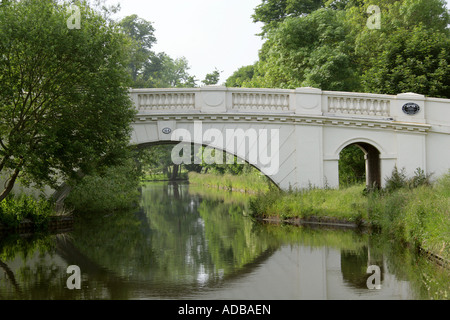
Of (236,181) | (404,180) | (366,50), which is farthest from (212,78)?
(404,180)

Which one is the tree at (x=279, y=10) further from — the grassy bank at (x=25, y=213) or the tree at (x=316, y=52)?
the grassy bank at (x=25, y=213)

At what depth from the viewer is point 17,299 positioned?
8.55 m

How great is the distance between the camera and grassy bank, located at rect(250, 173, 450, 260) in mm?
11586

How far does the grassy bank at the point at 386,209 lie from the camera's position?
456 inches

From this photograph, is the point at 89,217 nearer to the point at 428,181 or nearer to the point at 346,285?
the point at 428,181

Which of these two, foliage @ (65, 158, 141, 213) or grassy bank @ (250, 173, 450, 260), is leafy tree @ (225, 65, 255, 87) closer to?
foliage @ (65, 158, 141, 213)

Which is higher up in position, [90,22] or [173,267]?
[90,22]

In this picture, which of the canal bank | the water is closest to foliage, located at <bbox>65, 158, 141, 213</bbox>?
the water

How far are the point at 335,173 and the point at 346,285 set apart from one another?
10.2 m

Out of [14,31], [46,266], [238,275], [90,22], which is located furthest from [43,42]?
[238,275]

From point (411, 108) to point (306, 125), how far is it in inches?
146

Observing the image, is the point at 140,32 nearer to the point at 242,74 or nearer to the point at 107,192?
the point at 242,74

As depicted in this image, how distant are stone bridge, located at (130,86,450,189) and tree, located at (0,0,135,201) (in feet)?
11.5
